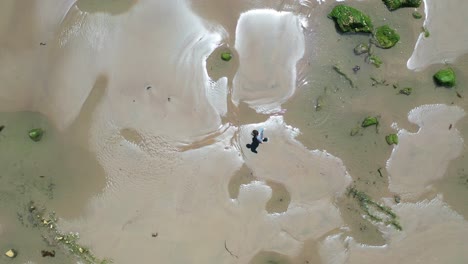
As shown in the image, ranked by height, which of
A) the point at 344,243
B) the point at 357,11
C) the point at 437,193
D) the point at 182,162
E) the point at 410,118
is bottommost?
the point at 344,243

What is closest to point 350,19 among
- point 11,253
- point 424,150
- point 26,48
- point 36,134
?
point 424,150

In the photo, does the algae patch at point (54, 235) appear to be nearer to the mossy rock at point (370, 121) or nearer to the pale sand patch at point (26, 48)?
the pale sand patch at point (26, 48)

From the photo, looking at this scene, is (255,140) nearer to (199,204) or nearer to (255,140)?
(255,140)

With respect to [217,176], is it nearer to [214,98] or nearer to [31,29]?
[214,98]

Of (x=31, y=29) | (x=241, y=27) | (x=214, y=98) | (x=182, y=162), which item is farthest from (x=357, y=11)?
(x=31, y=29)

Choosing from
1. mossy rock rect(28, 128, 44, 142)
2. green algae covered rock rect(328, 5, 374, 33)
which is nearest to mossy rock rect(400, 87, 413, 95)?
green algae covered rock rect(328, 5, 374, 33)

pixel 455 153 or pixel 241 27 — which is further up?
pixel 241 27

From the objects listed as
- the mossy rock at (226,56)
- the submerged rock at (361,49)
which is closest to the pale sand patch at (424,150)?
the submerged rock at (361,49)

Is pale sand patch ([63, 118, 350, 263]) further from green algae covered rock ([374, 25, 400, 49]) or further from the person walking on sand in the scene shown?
green algae covered rock ([374, 25, 400, 49])
